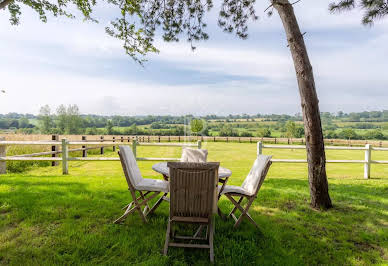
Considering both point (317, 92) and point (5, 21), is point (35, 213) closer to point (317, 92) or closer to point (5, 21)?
point (317, 92)

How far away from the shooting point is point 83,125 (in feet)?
115

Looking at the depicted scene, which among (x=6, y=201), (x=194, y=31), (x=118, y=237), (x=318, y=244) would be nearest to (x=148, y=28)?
(x=194, y=31)

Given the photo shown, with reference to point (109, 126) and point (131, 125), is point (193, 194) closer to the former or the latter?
point (109, 126)

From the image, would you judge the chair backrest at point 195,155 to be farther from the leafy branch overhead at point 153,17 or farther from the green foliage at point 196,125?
the green foliage at point 196,125

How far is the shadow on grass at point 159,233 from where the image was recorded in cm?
233

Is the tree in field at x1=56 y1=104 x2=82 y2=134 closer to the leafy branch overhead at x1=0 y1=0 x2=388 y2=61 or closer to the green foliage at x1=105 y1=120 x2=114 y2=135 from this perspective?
the green foliage at x1=105 y1=120 x2=114 y2=135

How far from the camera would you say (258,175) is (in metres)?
2.96

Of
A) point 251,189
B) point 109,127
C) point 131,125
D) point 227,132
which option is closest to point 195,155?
point 251,189

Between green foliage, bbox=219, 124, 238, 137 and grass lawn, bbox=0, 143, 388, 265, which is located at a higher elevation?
grass lawn, bbox=0, 143, 388, 265

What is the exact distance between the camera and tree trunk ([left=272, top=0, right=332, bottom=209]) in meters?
3.83

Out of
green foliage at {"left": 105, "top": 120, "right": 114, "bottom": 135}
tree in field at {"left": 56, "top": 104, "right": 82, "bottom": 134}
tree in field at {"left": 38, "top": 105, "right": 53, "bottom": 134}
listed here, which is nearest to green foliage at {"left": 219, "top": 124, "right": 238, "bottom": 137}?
green foliage at {"left": 105, "top": 120, "right": 114, "bottom": 135}

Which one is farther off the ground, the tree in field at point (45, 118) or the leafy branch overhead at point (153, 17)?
the leafy branch overhead at point (153, 17)

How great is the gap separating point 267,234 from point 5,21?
7.51 m

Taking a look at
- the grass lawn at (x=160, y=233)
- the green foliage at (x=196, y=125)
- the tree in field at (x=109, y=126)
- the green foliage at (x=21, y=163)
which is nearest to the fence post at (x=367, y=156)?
the grass lawn at (x=160, y=233)
